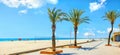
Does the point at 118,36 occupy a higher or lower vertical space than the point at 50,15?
lower

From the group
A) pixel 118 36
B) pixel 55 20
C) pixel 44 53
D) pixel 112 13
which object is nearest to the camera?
pixel 44 53

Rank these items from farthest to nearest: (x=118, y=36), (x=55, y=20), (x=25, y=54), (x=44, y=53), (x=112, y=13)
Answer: (x=118, y=36), (x=112, y=13), (x=55, y=20), (x=44, y=53), (x=25, y=54)

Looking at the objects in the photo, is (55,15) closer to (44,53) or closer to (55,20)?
(55,20)

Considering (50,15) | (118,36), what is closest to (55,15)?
(50,15)

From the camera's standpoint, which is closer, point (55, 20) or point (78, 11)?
point (55, 20)

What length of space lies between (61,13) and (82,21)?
13.1 meters

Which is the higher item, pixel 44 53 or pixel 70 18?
pixel 70 18

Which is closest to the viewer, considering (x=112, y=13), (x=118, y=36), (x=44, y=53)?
(x=44, y=53)

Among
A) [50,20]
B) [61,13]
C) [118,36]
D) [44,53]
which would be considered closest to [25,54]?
[44,53]

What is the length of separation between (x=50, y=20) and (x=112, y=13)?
23782mm

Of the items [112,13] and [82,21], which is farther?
[112,13]

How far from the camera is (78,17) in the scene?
→ 4384 cm

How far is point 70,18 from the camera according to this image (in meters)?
44.2

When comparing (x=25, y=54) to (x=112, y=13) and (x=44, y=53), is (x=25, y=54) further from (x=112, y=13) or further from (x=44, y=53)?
(x=112, y=13)
